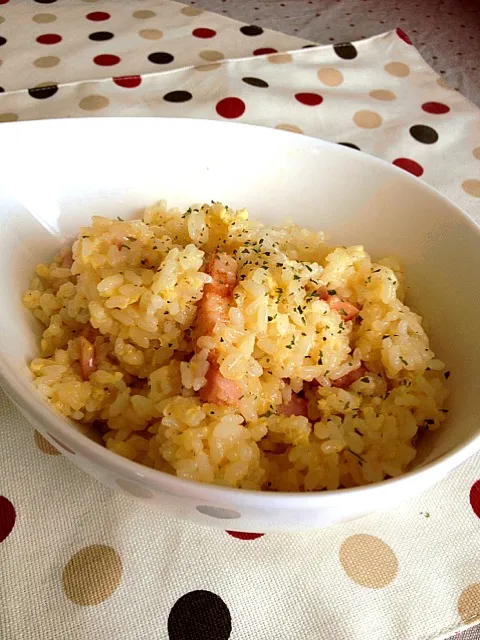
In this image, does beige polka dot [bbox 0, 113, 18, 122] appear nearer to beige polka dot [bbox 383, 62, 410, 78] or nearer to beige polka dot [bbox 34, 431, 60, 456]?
beige polka dot [bbox 34, 431, 60, 456]

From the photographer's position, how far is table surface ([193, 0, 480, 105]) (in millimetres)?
2590

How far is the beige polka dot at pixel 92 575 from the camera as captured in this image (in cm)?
98

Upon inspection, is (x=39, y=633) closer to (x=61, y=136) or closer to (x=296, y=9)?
(x=61, y=136)

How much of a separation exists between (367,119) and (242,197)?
75 cm

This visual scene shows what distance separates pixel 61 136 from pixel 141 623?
98 centimetres

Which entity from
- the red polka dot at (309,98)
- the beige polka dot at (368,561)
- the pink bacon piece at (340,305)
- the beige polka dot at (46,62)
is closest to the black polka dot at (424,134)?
the red polka dot at (309,98)

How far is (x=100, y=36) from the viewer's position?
2.28 m

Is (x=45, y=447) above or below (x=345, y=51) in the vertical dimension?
below

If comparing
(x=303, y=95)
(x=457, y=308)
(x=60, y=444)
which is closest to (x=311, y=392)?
(x=457, y=308)

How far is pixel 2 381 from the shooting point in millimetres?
956

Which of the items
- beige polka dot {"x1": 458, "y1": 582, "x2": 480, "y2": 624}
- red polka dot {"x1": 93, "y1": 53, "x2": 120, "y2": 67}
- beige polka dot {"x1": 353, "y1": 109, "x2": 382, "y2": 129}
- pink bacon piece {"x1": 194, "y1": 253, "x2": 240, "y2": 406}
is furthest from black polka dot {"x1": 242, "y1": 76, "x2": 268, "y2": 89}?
beige polka dot {"x1": 458, "y1": 582, "x2": 480, "y2": 624}

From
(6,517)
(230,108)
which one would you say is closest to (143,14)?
(230,108)

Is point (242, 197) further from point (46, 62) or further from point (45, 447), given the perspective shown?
point (46, 62)

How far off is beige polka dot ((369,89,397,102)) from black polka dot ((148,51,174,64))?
28.0 inches
